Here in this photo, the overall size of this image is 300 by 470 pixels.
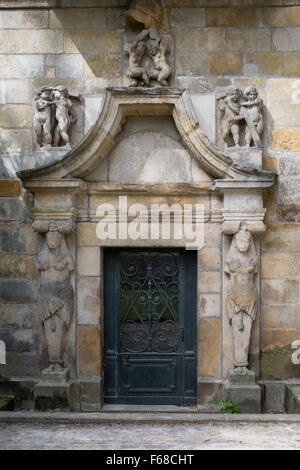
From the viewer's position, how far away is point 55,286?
17.7ft

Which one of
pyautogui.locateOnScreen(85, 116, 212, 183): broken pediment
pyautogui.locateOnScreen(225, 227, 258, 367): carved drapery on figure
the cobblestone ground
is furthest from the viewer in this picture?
pyautogui.locateOnScreen(85, 116, 212, 183): broken pediment

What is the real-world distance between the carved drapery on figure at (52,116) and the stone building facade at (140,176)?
0.03 metres

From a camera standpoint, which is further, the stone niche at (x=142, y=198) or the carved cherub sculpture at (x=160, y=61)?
the carved cherub sculpture at (x=160, y=61)

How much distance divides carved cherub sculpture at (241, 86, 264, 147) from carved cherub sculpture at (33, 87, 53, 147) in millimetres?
1876

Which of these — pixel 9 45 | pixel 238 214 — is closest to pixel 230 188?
pixel 238 214

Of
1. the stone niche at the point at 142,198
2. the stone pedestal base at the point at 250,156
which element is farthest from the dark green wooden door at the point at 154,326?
the stone pedestal base at the point at 250,156

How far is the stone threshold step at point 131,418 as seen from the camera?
15.7 feet

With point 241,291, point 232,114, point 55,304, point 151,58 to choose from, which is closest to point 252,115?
point 232,114

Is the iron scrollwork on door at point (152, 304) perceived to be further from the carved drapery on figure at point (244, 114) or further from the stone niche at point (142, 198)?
the carved drapery on figure at point (244, 114)

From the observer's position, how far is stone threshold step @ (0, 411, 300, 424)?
479cm

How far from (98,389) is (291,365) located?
1905mm

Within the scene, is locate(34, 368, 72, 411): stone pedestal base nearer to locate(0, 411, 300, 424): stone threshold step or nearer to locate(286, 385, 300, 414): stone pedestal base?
locate(0, 411, 300, 424): stone threshold step

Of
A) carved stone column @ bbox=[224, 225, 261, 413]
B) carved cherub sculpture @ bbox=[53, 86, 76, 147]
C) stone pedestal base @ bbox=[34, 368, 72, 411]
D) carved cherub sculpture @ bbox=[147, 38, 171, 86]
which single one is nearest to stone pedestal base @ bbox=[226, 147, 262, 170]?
carved stone column @ bbox=[224, 225, 261, 413]

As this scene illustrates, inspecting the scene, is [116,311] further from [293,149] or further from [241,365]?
[293,149]
